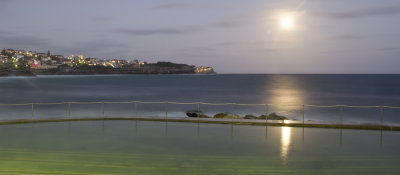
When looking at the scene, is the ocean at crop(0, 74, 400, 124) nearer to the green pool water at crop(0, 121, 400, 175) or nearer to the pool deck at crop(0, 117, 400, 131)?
the pool deck at crop(0, 117, 400, 131)

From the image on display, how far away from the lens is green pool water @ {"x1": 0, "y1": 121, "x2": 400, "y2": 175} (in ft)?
23.2

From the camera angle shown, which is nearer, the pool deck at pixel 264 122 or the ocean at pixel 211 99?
the pool deck at pixel 264 122

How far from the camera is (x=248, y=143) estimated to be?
9.83 m

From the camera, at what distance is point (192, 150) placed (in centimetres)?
883

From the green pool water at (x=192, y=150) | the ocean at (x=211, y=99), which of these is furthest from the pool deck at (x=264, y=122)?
the ocean at (x=211, y=99)

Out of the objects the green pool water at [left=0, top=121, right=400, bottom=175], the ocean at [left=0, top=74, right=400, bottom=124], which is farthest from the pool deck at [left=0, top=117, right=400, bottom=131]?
the ocean at [left=0, top=74, right=400, bottom=124]

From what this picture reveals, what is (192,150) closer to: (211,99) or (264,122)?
(264,122)

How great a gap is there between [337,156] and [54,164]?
294 inches

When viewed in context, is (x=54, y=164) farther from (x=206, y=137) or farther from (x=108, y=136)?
(x=206, y=137)

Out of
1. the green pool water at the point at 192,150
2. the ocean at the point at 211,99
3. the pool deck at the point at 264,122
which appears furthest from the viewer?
the ocean at the point at 211,99

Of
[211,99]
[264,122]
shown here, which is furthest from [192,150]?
[211,99]

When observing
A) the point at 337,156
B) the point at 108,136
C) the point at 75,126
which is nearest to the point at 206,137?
the point at 108,136

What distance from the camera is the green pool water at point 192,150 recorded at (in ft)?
23.2

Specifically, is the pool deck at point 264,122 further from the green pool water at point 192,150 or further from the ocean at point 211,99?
the ocean at point 211,99
